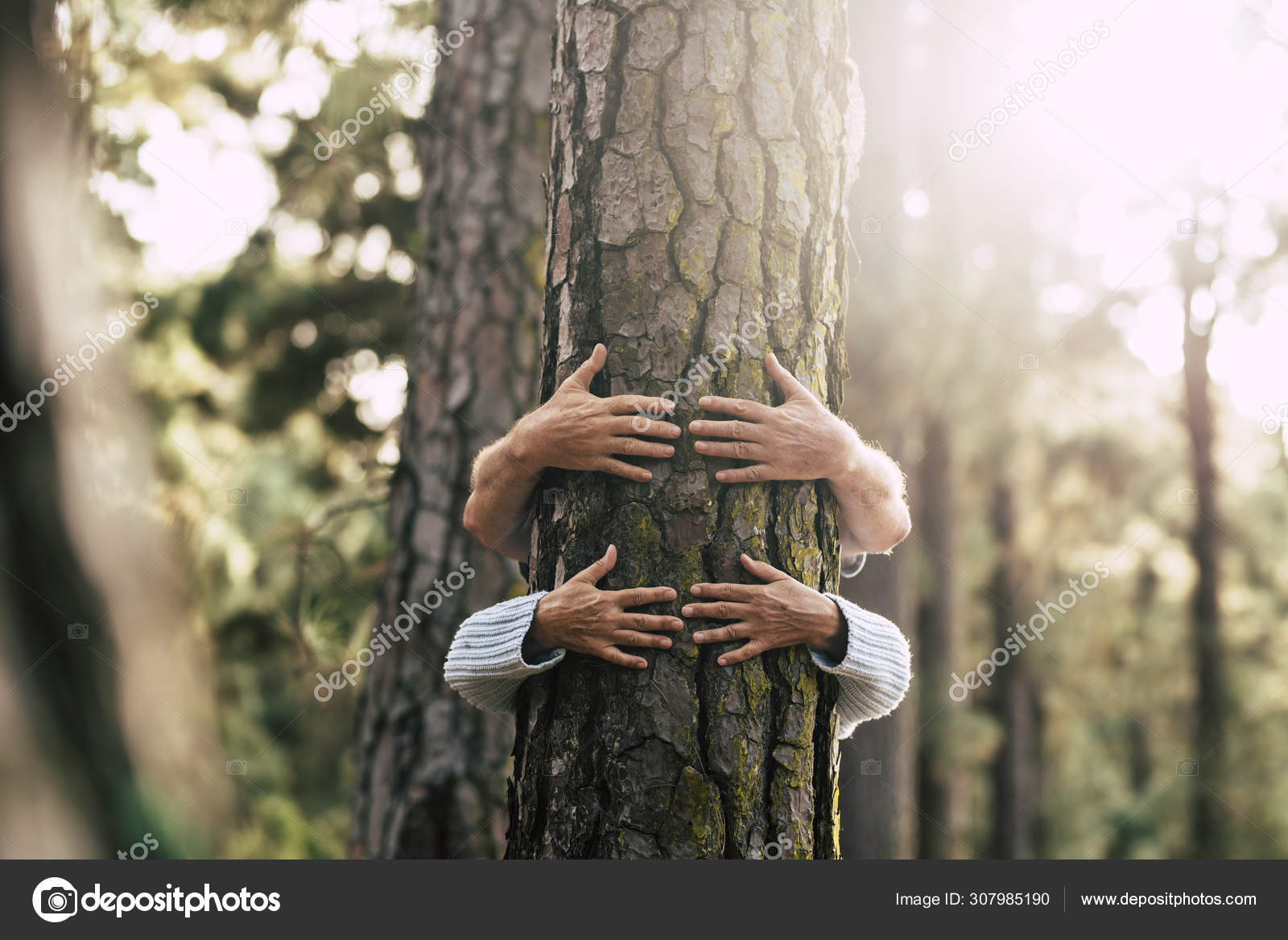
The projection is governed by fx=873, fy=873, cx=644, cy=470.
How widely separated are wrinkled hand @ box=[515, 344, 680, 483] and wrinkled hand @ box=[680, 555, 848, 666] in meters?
0.30

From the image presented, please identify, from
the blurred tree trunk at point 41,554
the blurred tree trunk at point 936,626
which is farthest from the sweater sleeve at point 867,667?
the blurred tree trunk at point 936,626

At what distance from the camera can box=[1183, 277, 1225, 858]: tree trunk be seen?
11.4 metres

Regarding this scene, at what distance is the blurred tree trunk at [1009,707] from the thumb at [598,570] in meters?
13.2

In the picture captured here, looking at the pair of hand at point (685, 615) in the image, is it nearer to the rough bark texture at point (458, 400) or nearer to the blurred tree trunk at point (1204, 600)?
the rough bark texture at point (458, 400)

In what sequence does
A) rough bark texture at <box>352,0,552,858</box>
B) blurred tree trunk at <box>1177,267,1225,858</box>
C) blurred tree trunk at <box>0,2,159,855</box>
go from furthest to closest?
blurred tree trunk at <box>1177,267,1225,858</box>, rough bark texture at <box>352,0,552,858</box>, blurred tree trunk at <box>0,2,159,855</box>

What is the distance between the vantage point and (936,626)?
38.5 ft

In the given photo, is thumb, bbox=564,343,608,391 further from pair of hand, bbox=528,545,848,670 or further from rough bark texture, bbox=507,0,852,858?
pair of hand, bbox=528,545,848,670

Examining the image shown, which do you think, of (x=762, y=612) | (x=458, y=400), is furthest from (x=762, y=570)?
(x=458, y=400)

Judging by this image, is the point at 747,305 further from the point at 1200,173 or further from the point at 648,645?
the point at 1200,173

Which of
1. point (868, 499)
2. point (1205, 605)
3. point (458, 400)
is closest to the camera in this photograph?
point (868, 499)

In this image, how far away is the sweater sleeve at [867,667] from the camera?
1934 mm

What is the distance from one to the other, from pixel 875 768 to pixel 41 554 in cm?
554

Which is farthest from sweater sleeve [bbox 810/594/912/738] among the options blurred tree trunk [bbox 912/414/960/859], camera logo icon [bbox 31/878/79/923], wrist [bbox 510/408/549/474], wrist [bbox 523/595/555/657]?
blurred tree trunk [bbox 912/414/960/859]

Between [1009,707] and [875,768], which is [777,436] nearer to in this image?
[875,768]
